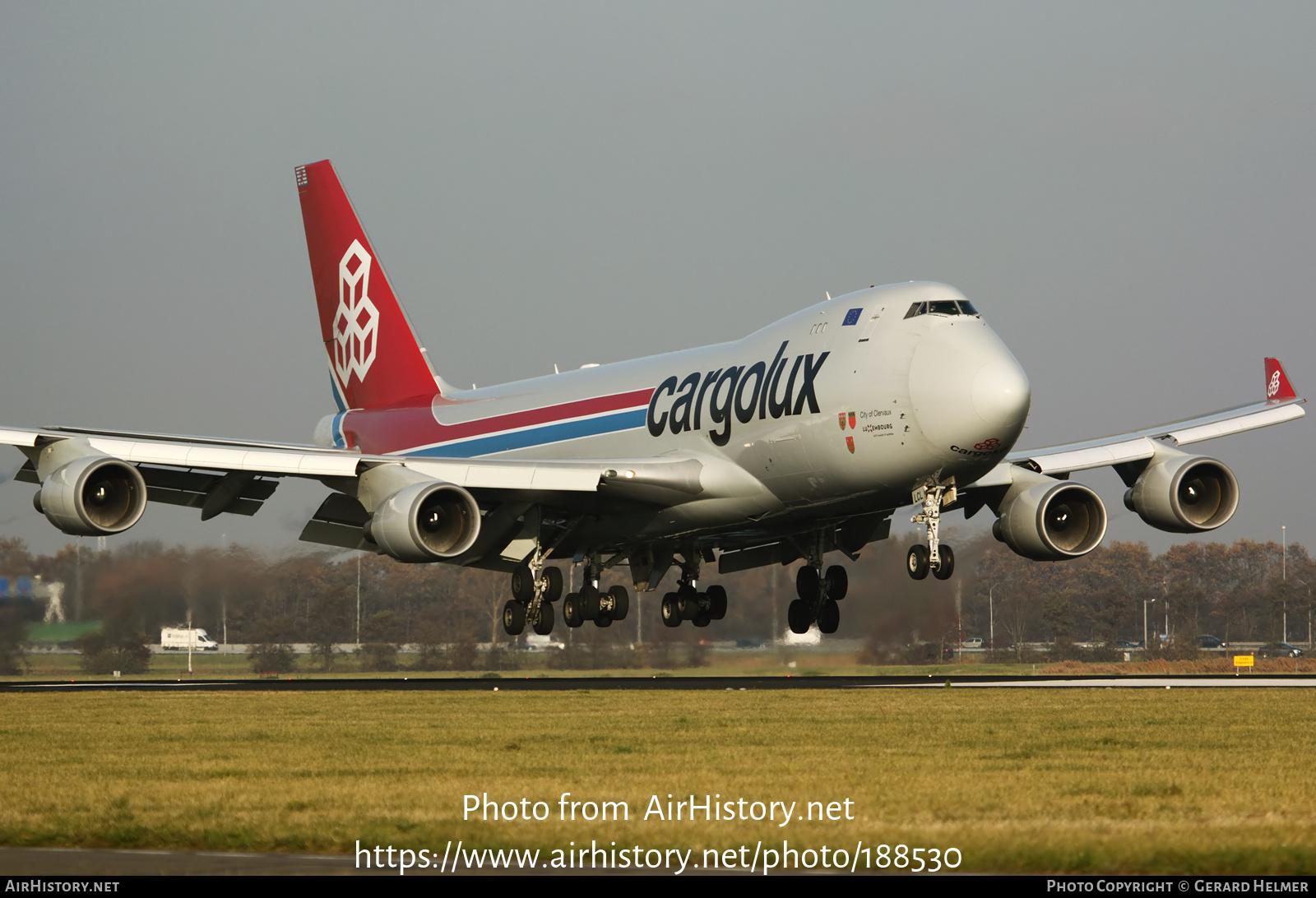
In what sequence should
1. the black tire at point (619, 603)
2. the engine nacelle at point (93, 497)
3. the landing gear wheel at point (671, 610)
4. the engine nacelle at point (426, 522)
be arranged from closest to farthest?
the engine nacelle at point (93, 497)
the engine nacelle at point (426, 522)
the black tire at point (619, 603)
the landing gear wheel at point (671, 610)

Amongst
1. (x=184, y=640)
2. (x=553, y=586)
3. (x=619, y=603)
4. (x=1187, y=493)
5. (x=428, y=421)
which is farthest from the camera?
(x=184, y=640)

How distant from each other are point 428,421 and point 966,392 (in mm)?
20259

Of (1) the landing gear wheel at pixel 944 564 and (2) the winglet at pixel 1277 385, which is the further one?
(2) the winglet at pixel 1277 385

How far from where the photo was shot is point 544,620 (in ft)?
131

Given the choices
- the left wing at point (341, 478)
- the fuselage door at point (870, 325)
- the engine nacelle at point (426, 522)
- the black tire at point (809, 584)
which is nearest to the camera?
the fuselage door at point (870, 325)

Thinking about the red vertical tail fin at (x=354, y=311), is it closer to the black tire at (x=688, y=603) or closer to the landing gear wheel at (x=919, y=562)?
the black tire at (x=688, y=603)

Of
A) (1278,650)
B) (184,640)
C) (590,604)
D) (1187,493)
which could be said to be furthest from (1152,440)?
(1278,650)

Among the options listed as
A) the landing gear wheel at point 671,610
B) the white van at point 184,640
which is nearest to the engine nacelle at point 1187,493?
the landing gear wheel at point 671,610

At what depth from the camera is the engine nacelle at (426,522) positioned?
35.6 metres

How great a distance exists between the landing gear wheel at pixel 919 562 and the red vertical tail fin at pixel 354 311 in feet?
64.5

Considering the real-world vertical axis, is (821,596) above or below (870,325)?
below

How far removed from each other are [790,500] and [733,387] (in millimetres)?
2995

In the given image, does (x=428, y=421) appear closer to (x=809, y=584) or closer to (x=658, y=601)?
(x=809, y=584)

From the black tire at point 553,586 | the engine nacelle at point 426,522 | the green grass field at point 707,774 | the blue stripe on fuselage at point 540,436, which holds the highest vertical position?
the blue stripe on fuselage at point 540,436
